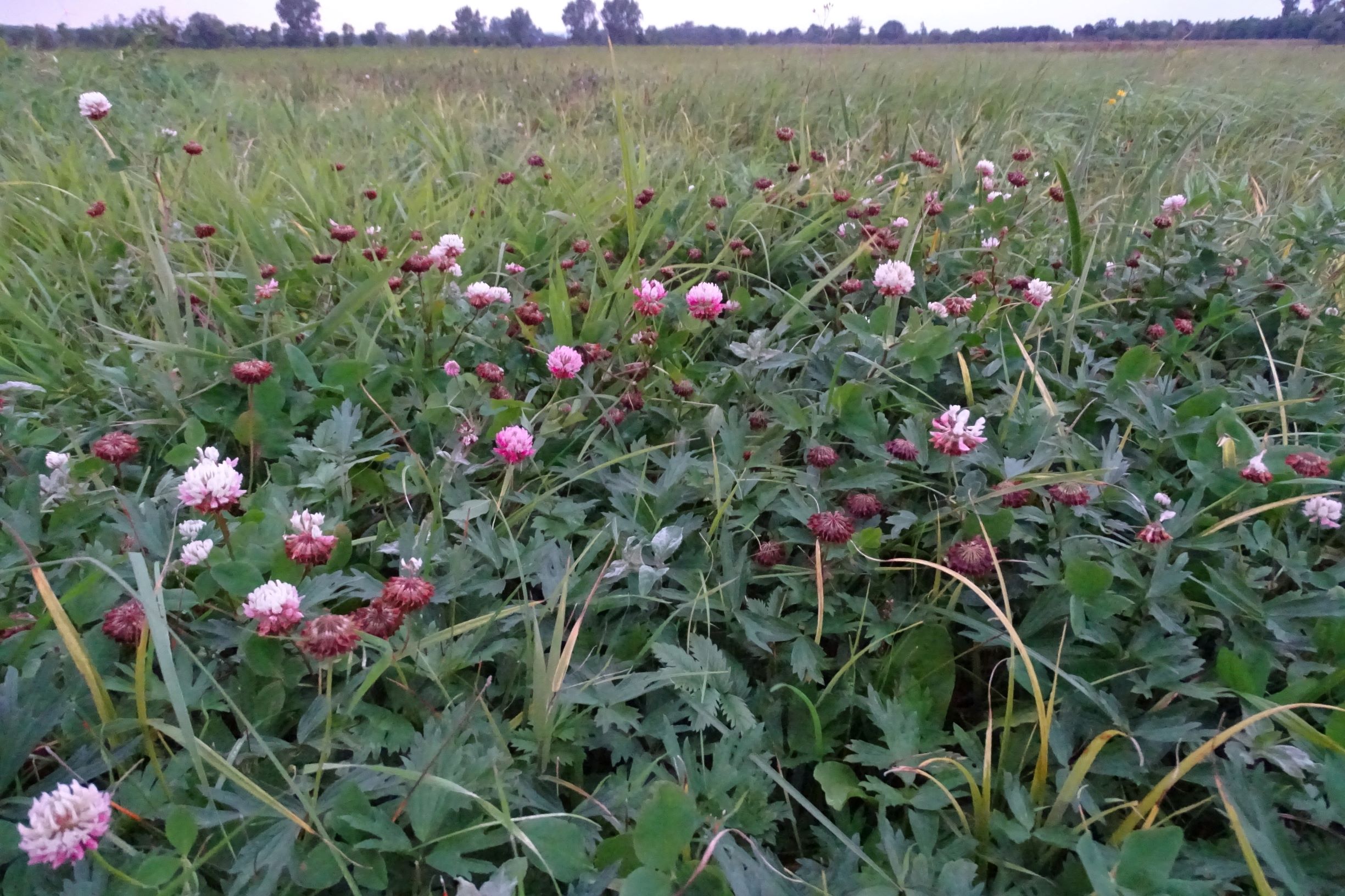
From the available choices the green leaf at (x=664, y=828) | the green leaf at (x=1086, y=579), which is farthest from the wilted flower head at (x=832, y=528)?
the green leaf at (x=664, y=828)

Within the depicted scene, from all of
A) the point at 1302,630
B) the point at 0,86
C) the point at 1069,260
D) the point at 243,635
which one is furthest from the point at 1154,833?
the point at 0,86

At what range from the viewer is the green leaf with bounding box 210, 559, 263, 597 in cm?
105

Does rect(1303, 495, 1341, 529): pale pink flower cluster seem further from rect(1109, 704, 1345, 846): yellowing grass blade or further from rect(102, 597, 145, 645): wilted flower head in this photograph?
rect(102, 597, 145, 645): wilted flower head

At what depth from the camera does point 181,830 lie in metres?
0.81

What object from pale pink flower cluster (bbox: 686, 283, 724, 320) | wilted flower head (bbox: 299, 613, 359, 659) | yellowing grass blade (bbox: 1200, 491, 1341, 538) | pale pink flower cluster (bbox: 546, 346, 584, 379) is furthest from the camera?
pale pink flower cluster (bbox: 686, 283, 724, 320)

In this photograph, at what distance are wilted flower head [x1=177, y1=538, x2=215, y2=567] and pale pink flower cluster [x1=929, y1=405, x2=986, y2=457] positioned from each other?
1.16m

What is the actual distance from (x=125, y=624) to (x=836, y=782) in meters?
0.97

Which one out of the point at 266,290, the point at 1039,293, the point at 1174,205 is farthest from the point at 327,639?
the point at 1174,205

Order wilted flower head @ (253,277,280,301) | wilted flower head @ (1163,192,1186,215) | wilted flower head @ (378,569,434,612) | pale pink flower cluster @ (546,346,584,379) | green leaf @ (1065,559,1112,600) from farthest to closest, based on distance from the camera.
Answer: wilted flower head @ (1163,192,1186,215), wilted flower head @ (253,277,280,301), pale pink flower cluster @ (546,346,584,379), green leaf @ (1065,559,1112,600), wilted flower head @ (378,569,434,612)

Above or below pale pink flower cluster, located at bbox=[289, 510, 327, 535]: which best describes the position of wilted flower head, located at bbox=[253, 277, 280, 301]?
above

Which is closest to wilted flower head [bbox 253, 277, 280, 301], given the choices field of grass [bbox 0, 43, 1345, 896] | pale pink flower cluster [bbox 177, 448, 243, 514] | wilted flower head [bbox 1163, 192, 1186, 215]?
field of grass [bbox 0, 43, 1345, 896]

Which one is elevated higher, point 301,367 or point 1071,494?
point 301,367

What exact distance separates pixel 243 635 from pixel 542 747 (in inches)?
17.5

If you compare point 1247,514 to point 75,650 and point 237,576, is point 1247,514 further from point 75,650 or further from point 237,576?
point 75,650
